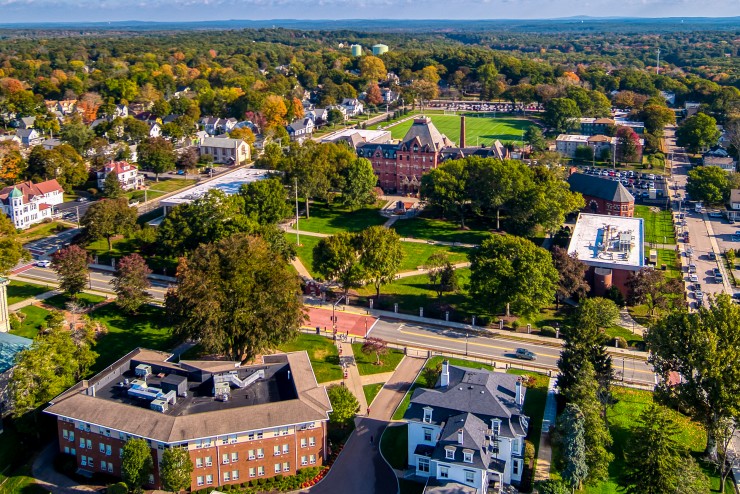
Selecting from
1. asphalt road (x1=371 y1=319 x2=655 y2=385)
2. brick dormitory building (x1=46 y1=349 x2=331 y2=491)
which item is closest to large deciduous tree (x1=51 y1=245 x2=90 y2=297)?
brick dormitory building (x1=46 y1=349 x2=331 y2=491)

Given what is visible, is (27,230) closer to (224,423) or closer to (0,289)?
(0,289)

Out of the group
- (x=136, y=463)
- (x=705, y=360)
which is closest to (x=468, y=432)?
(x=705, y=360)

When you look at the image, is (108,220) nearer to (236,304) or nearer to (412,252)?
(236,304)

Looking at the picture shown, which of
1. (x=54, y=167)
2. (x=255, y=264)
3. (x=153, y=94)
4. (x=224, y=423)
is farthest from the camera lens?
(x=153, y=94)

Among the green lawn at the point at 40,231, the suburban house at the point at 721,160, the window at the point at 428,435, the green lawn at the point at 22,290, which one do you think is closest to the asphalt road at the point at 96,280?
the green lawn at the point at 22,290

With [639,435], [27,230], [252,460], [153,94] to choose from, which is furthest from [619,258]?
[153,94]

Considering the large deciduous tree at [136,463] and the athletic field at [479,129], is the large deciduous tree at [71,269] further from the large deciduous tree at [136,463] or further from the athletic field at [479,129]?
the athletic field at [479,129]

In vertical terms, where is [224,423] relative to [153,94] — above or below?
below
